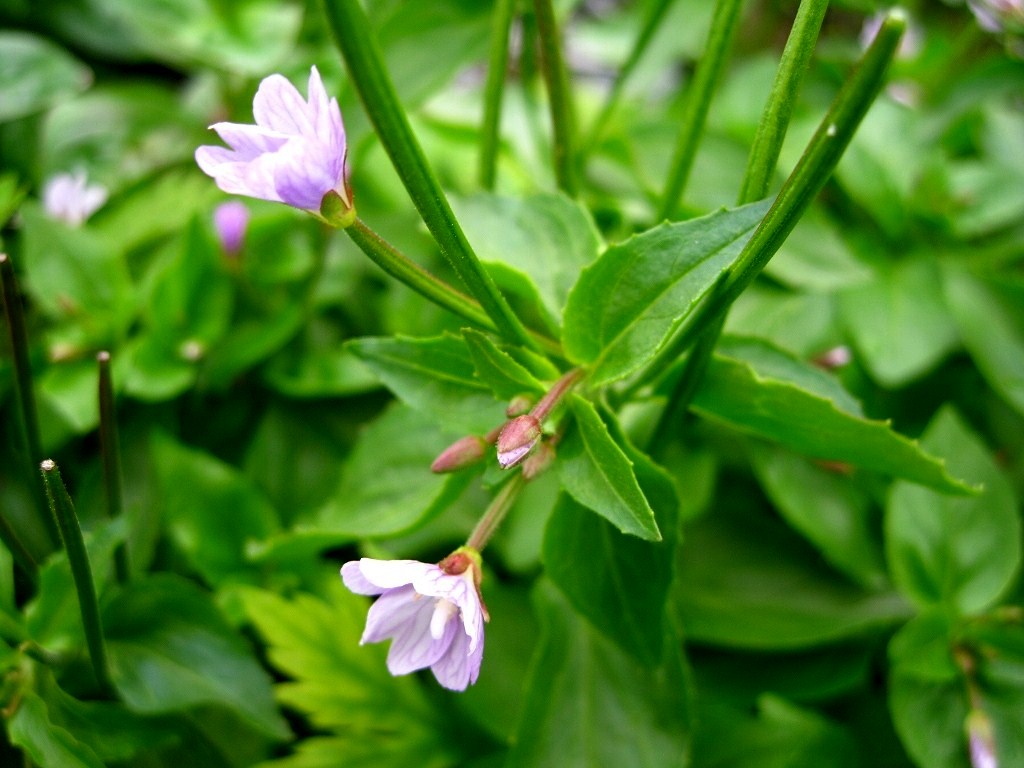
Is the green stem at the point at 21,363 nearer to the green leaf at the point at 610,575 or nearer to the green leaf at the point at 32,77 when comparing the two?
the green leaf at the point at 610,575

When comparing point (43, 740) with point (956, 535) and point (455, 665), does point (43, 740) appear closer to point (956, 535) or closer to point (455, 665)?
point (455, 665)

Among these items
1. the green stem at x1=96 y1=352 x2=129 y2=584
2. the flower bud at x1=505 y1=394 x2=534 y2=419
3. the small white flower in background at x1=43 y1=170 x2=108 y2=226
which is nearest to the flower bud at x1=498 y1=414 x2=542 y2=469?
the flower bud at x1=505 y1=394 x2=534 y2=419

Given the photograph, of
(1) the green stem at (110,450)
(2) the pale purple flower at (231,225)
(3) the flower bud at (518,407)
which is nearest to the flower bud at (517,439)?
(3) the flower bud at (518,407)

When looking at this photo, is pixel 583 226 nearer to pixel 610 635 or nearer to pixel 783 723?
pixel 610 635

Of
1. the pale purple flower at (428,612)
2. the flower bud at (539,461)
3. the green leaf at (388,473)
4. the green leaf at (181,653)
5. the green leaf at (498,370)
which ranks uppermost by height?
the green leaf at (498,370)

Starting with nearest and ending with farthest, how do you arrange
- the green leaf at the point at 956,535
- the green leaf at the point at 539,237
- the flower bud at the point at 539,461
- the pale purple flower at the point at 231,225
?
1. the flower bud at the point at 539,461
2. the green leaf at the point at 539,237
3. the green leaf at the point at 956,535
4. the pale purple flower at the point at 231,225

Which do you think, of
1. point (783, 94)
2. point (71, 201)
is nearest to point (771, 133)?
point (783, 94)
